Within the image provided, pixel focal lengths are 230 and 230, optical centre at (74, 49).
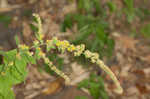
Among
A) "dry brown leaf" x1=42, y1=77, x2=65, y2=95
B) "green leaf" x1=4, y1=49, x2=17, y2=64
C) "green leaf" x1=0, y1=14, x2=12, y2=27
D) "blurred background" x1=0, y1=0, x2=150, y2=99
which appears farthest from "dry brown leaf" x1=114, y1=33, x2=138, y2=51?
"green leaf" x1=4, y1=49, x2=17, y2=64

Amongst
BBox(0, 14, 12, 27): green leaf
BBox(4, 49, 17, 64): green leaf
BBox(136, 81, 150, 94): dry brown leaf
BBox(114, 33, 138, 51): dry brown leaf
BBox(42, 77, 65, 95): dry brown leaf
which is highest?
BBox(4, 49, 17, 64): green leaf

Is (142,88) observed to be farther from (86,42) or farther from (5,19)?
(5,19)

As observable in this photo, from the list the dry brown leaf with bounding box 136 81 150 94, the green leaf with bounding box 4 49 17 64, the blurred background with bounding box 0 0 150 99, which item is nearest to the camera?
the green leaf with bounding box 4 49 17 64

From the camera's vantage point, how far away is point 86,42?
249 centimetres

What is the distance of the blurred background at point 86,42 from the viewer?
254 cm

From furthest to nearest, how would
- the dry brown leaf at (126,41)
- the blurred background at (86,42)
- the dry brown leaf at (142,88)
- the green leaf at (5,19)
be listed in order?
the green leaf at (5,19) < the dry brown leaf at (126,41) < the dry brown leaf at (142,88) < the blurred background at (86,42)

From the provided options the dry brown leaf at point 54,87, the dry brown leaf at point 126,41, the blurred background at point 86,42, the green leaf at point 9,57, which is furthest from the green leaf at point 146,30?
the green leaf at point 9,57

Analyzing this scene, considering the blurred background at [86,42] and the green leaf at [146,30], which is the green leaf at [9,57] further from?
the green leaf at [146,30]

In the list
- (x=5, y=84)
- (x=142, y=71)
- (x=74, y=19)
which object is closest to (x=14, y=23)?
(x=74, y=19)

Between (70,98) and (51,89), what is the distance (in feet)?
1.14

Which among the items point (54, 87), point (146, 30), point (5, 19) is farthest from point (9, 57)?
point (146, 30)

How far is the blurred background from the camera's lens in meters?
2.54

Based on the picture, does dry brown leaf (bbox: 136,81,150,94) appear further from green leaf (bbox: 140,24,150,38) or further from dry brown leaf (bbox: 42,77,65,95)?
green leaf (bbox: 140,24,150,38)

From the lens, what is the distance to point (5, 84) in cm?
153
